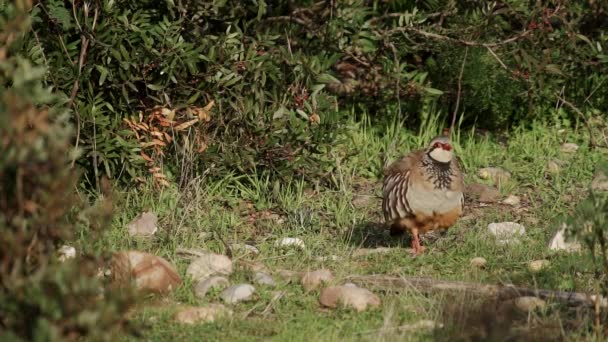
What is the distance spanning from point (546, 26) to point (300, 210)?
7.07 feet

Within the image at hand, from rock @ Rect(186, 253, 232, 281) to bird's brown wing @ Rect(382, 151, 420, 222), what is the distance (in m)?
1.05

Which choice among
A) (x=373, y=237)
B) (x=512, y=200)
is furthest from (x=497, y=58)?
(x=373, y=237)

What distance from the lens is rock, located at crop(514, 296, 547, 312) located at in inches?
182

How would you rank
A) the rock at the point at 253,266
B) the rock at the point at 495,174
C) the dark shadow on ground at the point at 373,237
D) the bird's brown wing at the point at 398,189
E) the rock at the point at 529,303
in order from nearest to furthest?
the rock at the point at 529,303
the rock at the point at 253,266
the bird's brown wing at the point at 398,189
the dark shadow on ground at the point at 373,237
the rock at the point at 495,174

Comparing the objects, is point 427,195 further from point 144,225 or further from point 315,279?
point 144,225

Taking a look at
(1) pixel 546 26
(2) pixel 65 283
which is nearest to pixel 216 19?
(1) pixel 546 26

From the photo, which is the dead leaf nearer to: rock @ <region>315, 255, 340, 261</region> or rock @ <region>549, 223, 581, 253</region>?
Answer: rock @ <region>315, 255, 340, 261</region>

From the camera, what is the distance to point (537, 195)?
6.94m

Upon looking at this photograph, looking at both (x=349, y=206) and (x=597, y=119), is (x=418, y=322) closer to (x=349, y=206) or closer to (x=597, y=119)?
(x=349, y=206)

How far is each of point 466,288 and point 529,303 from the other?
0.99 feet

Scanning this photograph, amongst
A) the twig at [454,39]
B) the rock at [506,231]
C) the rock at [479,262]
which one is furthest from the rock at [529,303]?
the twig at [454,39]

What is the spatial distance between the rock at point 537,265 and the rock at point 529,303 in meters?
0.72

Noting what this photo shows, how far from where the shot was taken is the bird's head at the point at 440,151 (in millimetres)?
5855

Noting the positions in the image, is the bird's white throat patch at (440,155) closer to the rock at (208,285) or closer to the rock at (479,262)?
the rock at (479,262)
